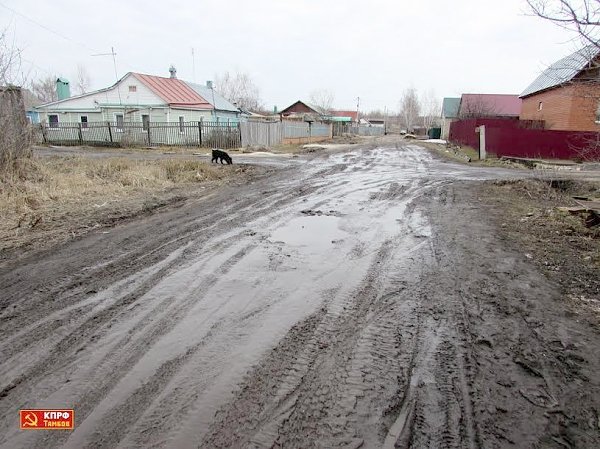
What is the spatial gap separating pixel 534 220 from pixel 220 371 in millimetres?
6833

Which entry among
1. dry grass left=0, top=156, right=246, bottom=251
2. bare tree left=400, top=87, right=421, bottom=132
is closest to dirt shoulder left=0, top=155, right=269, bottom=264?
dry grass left=0, top=156, right=246, bottom=251

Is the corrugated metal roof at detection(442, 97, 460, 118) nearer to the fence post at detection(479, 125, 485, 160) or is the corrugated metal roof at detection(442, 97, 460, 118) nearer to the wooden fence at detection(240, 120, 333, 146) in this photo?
the wooden fence at detection(240, 120, 333, 146)

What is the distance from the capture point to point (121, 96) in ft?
108

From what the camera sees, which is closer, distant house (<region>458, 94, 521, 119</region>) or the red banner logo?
the red banner logo

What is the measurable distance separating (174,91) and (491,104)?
127 feet

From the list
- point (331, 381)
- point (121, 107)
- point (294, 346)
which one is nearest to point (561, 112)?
point (294, 346)

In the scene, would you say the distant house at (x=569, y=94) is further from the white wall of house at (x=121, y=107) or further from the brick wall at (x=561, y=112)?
the white wall of house at (x=121, y=107)

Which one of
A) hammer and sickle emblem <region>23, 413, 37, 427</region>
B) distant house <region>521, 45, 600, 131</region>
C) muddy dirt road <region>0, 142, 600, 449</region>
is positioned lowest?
hammer and sickle emblem <region>23, 413, 37, 427</region>

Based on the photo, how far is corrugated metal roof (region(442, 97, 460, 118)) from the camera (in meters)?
57.9

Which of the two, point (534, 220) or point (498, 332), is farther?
point (534, 220)

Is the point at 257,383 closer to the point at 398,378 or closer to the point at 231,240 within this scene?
the point at 398,378

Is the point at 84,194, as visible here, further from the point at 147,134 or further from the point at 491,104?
the point at 491,104

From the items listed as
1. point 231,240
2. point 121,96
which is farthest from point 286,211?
point 121,96

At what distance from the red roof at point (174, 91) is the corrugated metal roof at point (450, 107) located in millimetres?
38104
